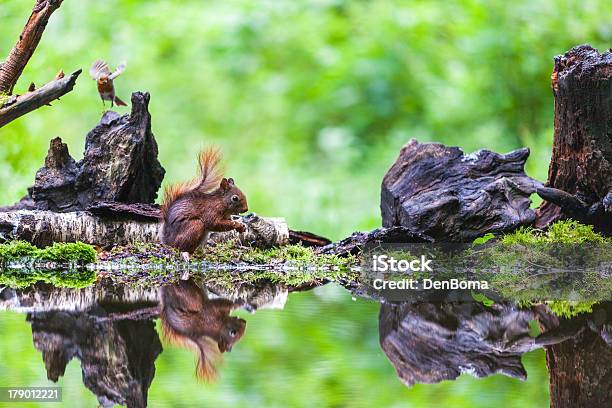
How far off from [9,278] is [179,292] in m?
1.13

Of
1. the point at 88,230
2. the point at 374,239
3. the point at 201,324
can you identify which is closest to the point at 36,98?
the point at 88,230

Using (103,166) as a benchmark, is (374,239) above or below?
below

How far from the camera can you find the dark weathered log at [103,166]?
222 inches

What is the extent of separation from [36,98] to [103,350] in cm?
268

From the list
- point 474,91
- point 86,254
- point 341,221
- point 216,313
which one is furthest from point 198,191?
point 474,91

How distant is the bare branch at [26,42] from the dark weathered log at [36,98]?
23 cm

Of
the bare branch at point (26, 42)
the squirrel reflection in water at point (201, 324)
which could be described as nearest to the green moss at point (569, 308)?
the squirrel reflection in water at point (201, 324)

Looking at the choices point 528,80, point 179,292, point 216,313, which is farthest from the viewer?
point 528,80

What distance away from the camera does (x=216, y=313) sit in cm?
374

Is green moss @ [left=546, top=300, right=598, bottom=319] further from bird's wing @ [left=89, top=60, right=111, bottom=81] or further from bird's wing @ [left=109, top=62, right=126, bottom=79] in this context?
bird's wing @ [left=89, top=60, right=111, bottom=81]

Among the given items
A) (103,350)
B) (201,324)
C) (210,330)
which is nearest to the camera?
(103,350)

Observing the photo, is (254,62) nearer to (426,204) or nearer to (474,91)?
(474,91)

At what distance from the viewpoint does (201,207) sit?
5375 millimetres

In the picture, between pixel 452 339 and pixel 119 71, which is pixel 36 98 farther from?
pixel 452 339
